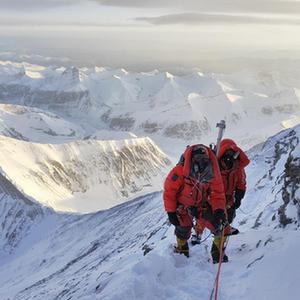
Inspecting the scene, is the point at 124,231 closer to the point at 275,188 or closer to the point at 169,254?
the point at 275,188

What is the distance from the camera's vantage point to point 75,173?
169750mm

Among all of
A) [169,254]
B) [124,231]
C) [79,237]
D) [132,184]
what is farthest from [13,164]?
[169,254]

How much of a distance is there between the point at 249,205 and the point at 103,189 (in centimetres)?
14463

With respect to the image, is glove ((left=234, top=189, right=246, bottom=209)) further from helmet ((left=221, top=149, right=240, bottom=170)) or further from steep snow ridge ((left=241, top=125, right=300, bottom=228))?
steep snow ridge ((left=241, top=125, right=300, bottom=228))

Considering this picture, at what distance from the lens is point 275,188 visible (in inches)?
1180

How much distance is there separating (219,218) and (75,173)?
15899 cm

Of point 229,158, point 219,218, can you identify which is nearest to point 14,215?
point 229,158

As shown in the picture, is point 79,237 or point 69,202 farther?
point 69,202

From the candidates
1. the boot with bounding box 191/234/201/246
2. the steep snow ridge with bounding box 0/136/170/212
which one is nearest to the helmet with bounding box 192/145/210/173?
the boot with bounding box 191/234/201/246

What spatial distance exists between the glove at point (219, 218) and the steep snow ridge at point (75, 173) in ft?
385

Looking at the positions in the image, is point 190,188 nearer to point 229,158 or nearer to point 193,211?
point 193,211

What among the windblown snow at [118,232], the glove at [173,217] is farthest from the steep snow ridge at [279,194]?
the glove at [173,217]

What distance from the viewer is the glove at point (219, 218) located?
12.8 m

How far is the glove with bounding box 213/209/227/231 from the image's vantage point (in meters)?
12.8
